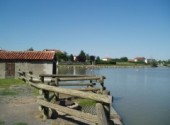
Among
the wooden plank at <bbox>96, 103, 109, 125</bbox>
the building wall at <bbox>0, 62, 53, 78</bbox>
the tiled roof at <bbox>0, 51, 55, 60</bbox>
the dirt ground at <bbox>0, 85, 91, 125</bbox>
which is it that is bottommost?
the dirt ground at <bbox>0, 85, 91, 125</bbox>

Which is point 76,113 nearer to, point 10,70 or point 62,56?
point 10,70

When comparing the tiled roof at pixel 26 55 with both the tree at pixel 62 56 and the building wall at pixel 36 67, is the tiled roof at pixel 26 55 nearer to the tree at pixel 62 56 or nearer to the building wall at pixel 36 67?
the building wall at pixel 36 67

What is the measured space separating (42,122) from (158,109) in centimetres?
1277

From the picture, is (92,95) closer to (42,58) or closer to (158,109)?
(158,109)

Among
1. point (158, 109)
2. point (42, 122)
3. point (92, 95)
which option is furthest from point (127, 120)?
point (92, 95)

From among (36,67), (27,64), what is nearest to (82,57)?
(27,64)

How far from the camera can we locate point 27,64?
97.6 ft

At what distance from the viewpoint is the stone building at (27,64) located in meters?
29.4

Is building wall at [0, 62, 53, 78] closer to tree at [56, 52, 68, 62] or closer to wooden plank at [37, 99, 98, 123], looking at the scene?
wooden plank at [37, 99, 98, 123]

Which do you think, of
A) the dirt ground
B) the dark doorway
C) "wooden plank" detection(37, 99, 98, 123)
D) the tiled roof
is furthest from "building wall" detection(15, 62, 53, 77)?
"wooden plank" detection(37, 99, 98, 123)

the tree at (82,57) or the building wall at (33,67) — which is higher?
the tree at (82,57)

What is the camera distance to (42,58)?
29.4m

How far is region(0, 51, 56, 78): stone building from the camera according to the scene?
29375 mm

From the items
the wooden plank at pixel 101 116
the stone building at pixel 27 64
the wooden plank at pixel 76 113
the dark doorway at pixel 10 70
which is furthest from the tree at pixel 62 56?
the wooden plank at pixel 101 116
